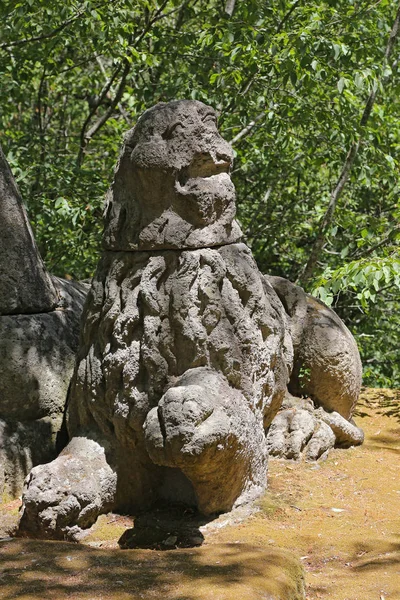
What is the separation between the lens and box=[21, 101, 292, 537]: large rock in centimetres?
436

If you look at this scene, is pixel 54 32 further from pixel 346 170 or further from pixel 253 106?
pixel 346 170

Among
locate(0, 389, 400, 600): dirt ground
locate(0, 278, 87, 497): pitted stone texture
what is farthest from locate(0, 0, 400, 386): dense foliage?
locate(0, 278, 87, 497): pitted stone texture

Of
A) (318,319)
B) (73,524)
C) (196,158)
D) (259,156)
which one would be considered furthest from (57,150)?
(73,524)

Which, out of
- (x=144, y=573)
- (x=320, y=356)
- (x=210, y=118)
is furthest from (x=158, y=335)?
(x=320, y=356)

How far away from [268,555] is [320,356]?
9.23 ft

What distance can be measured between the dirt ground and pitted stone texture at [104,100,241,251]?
1656 millimetres

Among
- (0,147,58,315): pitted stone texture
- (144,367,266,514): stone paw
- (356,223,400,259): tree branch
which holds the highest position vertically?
(356,223,400,259): tree branch

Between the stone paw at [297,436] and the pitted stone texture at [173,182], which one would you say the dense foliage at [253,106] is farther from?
the pitted stone texture at [173,182]

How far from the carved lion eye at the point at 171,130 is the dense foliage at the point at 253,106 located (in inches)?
101

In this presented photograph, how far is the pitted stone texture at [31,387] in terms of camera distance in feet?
15.4

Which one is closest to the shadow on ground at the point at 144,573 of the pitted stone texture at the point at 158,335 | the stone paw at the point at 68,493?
the stone paw at the point at 68,493

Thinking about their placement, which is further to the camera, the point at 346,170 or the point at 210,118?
the point at 346,170

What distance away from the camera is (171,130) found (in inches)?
175

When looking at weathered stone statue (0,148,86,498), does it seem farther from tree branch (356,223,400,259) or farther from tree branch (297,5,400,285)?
tree branch (297,5,400,285)
